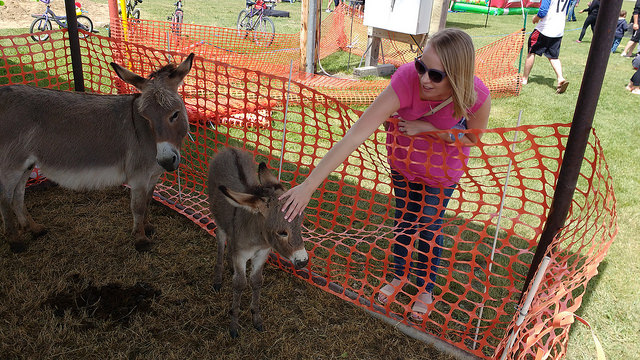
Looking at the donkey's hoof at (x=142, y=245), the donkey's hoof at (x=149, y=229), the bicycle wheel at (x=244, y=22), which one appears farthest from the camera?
the bicycle wheel at (x=244, y=22)

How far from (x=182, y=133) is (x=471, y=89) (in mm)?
2431

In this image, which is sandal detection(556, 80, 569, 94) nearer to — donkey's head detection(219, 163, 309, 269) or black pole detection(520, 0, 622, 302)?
black pole detection(520, 0, 622, 302)

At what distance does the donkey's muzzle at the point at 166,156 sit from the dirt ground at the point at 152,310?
109 centimetres

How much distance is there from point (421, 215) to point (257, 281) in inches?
55.3

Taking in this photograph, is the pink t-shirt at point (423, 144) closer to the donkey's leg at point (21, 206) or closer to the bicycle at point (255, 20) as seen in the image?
the donkey's leg at point (21, 206)

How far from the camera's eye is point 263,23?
16312mm

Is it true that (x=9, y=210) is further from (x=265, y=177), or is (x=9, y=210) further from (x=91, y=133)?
(x=265, y=177)

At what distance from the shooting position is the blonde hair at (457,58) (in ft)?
8.49

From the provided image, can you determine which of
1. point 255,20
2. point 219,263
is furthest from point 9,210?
point 255,20

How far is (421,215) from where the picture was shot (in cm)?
321

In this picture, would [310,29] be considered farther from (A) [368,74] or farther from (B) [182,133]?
(B) [182,133]

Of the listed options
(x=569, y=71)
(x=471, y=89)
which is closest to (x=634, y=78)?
(x=569, y=71)

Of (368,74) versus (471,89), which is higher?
(471,89)

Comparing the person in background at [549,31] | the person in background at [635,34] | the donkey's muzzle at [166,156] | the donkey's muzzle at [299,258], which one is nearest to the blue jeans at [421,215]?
the donkey's muzzle at [299,258]
